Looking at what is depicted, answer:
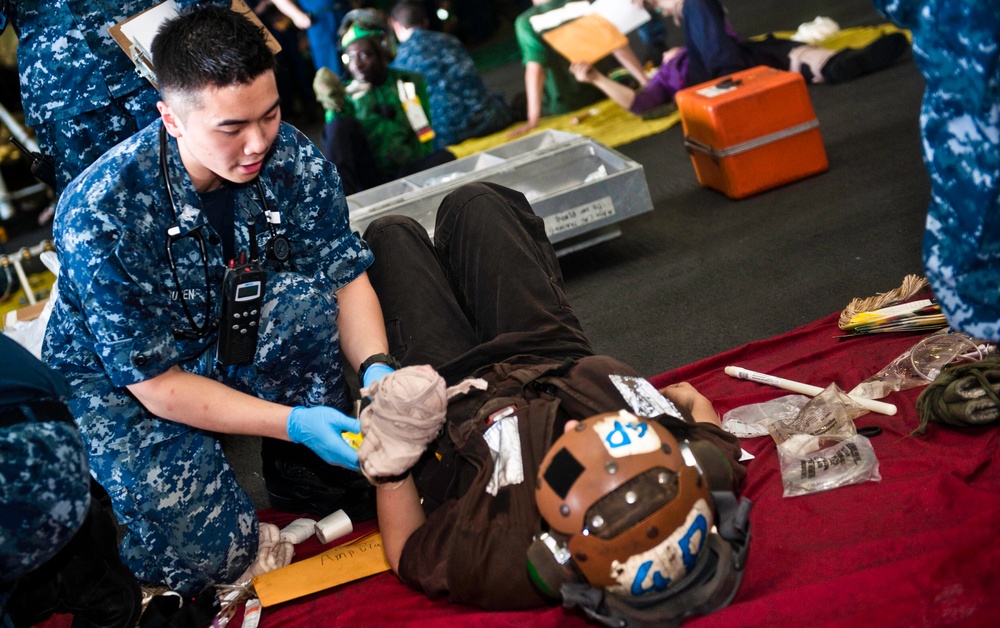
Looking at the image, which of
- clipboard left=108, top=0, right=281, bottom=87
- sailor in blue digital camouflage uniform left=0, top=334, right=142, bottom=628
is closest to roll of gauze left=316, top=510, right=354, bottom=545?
sailor in blue digital camouflage uniform left=0, top=334, right=142, bottom=628

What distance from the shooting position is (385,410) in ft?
5.74

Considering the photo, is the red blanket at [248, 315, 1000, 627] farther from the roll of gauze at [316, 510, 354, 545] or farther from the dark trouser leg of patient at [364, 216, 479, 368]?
the dark trouser leg of patient at [364, 216, 479, 368]

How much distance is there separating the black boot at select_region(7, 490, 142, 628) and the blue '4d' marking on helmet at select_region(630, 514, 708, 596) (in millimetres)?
1122

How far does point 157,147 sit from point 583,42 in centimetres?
392

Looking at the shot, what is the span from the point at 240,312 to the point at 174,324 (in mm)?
151

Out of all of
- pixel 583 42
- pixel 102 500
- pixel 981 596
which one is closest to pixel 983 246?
Answer: pixel 981 596

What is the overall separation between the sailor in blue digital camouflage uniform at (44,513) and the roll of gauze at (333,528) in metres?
0.47

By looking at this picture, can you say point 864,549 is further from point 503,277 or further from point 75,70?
point 75,70

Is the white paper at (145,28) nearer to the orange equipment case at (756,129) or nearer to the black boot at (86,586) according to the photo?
the black boot at (86,586)

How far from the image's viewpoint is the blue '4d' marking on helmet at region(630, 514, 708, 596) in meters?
1.52

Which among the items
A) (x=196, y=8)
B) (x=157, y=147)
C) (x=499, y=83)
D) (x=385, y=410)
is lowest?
(x=499, y=83)

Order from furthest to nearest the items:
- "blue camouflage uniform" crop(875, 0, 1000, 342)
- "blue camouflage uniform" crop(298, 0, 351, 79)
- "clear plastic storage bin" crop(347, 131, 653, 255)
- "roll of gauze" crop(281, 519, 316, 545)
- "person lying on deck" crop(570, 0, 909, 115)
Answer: "blue camouflage uniform" crop(298, 0, 351, 79) → "person lying on deck" crop(570, 0, 909, 115) → "clear plastic storage bin" crop(347, 131, 653, 255) → "roll of gauze" crop(281, 519, 316, 545) → "blue camouflage uniform" crop(875, 0, 1000, 342)

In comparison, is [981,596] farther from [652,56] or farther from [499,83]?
[499,83]

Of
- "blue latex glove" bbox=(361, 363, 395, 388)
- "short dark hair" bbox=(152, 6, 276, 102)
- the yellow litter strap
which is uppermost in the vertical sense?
"short dark hair" bbox=(152, 6, 276, 102)
